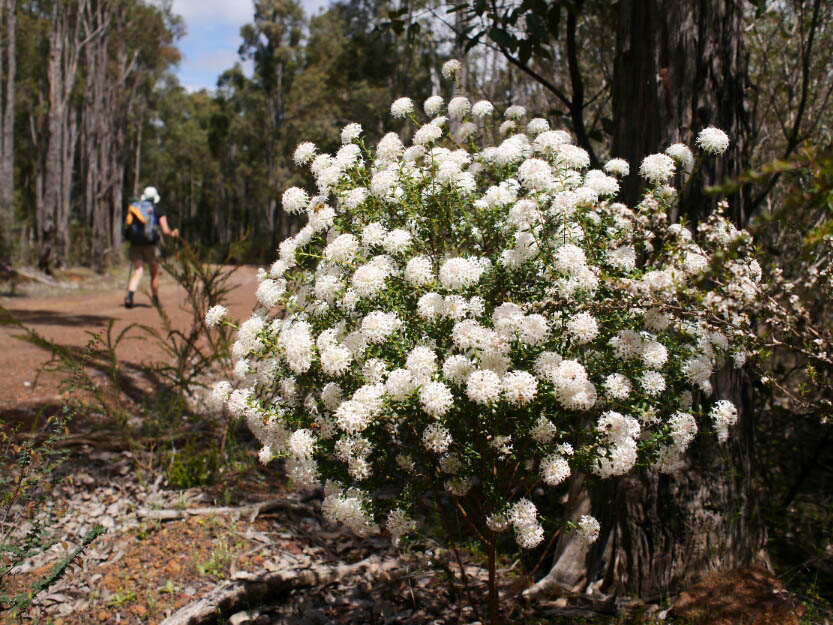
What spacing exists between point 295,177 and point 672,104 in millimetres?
28357

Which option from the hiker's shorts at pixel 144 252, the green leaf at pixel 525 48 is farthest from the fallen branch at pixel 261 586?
the hiker's shorts at pixel 144 252

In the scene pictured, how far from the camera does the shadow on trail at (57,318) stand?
31.4 ft

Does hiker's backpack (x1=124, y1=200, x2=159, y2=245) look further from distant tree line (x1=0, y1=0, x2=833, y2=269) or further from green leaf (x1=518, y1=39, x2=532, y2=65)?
green leaf (x1=518, y1=39, x2=532, y2=65)

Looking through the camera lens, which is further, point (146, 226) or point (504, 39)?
point (146, 226)

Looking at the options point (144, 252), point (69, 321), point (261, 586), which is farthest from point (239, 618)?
point (144, 252)

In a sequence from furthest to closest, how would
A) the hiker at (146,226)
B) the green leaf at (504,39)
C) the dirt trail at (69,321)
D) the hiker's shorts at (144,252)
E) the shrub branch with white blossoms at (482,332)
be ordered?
1. the hiker's shorts at (144,252)
2. the hiker at (146,226)
3. the dirt trail at (69,321)
4. the green leaf at (504,39)
5. the shrub branch with white blossoms at (482,332)

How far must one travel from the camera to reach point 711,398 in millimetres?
3225

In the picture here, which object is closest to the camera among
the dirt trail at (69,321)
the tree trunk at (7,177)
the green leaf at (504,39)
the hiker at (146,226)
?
the green leaf at (504,39)

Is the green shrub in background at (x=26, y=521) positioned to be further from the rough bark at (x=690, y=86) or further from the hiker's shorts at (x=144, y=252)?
the hiker's shorts at (x=144, y=252)

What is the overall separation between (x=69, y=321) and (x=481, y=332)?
9615 mm

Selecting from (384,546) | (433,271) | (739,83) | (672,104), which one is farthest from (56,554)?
(739,83)

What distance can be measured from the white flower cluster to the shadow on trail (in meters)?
8.03

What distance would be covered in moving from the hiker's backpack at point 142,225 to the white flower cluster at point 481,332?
8.02 metres

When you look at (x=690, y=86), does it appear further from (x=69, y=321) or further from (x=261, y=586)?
(x=69, y=321)
